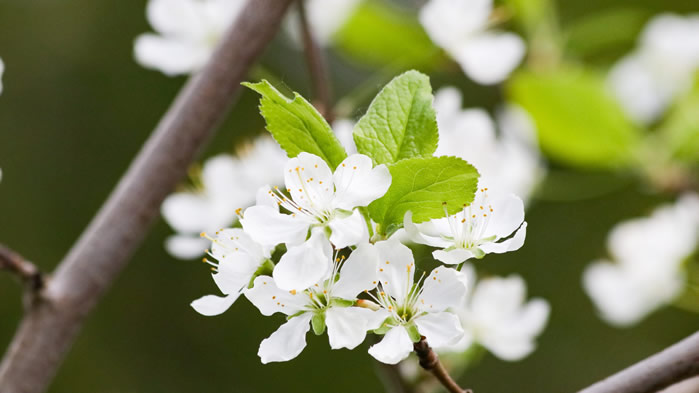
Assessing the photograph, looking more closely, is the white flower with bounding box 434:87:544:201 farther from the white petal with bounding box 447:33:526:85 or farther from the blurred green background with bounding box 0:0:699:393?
the blurred green background with bounding box 0:0:699:393

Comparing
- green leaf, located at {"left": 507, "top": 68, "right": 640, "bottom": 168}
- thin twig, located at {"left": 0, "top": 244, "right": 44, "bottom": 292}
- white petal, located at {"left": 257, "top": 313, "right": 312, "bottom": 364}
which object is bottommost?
thin twig, located at {"left": 0, "top": 244, "right": 44, "bottom": 292}

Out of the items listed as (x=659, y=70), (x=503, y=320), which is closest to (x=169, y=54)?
(x=503, y=320)

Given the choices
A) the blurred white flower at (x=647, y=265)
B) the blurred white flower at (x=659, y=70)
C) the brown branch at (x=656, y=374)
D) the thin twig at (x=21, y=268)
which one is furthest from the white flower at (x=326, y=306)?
the blurred white flower at (x=659, y=70)

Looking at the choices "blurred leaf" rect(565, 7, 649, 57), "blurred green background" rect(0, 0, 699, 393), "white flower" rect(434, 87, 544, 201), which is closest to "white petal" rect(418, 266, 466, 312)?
"white flower" rect(434, 87, 544, 201)

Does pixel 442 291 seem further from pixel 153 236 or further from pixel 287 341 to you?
pixel 153 236

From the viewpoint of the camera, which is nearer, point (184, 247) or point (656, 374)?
point (656, 374)

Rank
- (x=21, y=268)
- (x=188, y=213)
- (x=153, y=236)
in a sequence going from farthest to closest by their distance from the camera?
1. (x=153, y=236)
2. (x=188, y=213)
3. (x=21, y=268)

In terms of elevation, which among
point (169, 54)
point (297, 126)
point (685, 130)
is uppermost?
→ point (685, 130)
